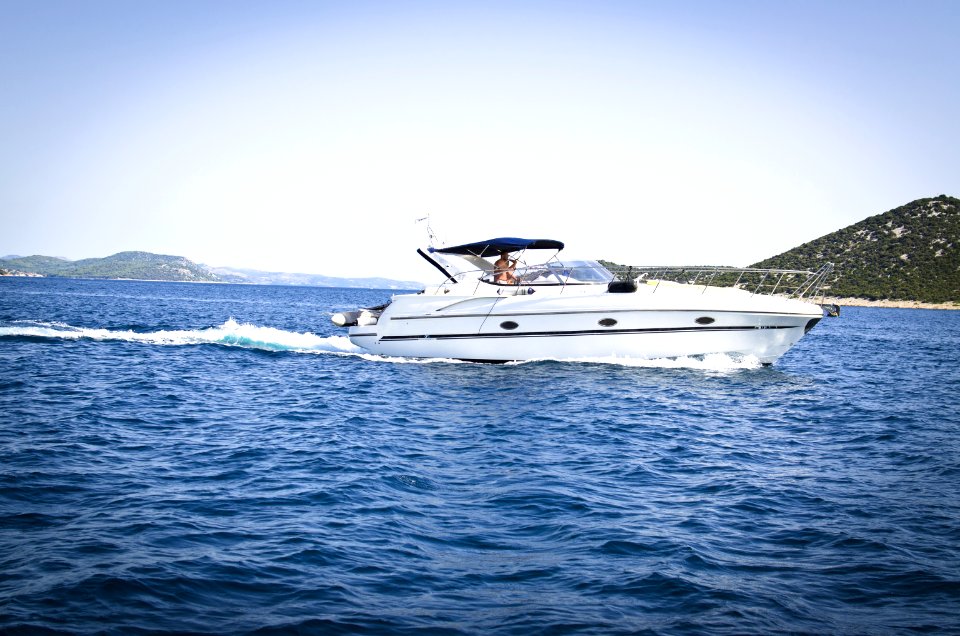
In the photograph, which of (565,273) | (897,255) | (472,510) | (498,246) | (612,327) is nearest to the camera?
(472,510)

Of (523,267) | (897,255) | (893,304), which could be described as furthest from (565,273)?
(897,255)

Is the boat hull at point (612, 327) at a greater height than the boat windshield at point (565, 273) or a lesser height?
lesser

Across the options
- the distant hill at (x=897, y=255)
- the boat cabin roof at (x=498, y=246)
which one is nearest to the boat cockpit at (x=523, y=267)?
the boat cabin roof at (x=498, y=246)

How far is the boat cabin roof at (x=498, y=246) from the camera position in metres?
18.8

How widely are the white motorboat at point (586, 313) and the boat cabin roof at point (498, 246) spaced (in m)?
0.03

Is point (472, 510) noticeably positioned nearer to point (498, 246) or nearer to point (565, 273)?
point (565, 273)

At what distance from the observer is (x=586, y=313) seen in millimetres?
17625

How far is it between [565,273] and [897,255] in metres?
110

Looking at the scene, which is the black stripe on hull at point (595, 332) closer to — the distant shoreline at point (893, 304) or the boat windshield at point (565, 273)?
the boat windshield at point (565, 273)

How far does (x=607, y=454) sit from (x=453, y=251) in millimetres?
11596

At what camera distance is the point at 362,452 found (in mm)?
9391

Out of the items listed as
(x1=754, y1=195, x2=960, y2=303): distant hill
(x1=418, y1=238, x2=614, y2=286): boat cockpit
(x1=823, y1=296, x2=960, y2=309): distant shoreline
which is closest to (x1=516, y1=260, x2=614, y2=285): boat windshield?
(x1=418, y1=238, x2=614, y2=286): boat cockpit

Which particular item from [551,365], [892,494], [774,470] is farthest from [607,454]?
[551,365]

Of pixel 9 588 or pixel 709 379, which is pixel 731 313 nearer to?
pixel 709 379
